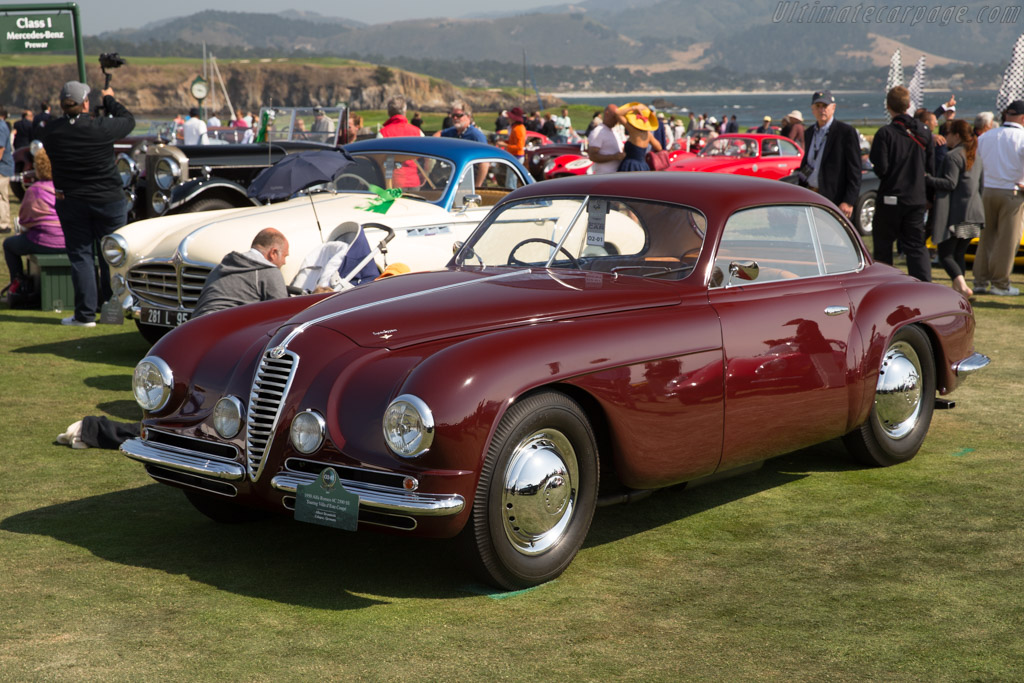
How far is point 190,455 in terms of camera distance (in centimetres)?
442

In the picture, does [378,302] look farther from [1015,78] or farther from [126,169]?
[1015,78]

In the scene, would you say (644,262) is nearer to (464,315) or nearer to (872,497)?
(464,315)

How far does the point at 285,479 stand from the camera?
4.10 meters

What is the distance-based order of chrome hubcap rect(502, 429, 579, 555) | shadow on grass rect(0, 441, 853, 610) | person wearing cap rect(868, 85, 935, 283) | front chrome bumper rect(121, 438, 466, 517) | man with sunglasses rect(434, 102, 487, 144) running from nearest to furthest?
1. front chrome bumper rect(121, 438, 466, 517)
2. chrome hubcap rect(502, 429, 579, 555)
3. shadow on grass rect(0, 441, 853, 610)
4. person wearing cap rect(868, 85, 935, 283)
5. man with sunglasses rect(434, 102, 487, 144)

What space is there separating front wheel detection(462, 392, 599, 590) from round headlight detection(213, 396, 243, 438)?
106cm

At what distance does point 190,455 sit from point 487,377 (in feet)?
4.52

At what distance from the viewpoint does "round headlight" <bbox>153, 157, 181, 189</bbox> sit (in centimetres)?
1191

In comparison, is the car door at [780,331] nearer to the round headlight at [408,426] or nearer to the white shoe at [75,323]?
the round headlight at [408,426]

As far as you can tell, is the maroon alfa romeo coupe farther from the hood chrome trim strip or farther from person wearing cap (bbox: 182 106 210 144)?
person wearing cap (bbox: 182 106 210 144)

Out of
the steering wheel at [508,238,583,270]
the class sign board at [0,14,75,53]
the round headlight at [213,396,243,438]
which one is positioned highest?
the class sign board at [0,14,75,53]

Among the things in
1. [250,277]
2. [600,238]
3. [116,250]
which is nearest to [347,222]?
[250,277]

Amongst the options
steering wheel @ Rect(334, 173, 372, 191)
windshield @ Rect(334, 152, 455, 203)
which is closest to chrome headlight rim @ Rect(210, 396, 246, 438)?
windshield @ Rect(334, 152, 455, 203)

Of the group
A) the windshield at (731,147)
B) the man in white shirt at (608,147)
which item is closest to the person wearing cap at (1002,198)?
the man in white shirt at (608,147)

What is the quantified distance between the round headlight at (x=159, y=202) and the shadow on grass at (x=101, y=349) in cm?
233
